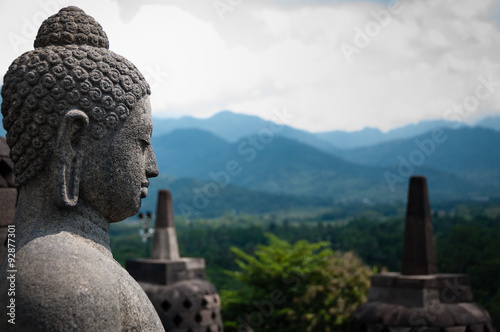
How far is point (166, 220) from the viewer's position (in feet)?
40.6

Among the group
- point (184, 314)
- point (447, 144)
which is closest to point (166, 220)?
point (184, 314)

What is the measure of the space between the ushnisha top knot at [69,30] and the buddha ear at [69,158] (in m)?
0.58

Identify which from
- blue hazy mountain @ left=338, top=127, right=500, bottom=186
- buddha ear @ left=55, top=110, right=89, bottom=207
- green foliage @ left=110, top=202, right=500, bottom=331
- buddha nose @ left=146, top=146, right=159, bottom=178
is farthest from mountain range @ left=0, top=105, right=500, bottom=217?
buddha ear @ left=55, top=110, right=89, bottom=207

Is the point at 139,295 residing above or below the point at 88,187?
below

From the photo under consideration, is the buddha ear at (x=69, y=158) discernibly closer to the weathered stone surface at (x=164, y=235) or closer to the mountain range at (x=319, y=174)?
the weathered stone surface at (x=164, y=235)

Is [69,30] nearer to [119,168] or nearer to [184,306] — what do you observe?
[119,168]

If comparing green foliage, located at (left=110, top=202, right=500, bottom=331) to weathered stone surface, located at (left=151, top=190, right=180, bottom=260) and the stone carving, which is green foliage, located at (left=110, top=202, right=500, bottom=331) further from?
the stone carving

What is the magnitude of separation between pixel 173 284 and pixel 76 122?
9.10 metres

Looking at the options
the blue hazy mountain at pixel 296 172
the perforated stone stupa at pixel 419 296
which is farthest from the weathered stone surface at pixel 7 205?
the blue hazy mountain at pixel 296 172

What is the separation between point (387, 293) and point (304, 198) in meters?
117

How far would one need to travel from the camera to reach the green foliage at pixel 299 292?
21.3m

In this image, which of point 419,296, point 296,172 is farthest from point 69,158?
point 296,172

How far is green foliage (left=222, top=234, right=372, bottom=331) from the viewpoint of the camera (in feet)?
69.8

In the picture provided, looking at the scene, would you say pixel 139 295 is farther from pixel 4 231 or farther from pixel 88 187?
pixel 4 231
